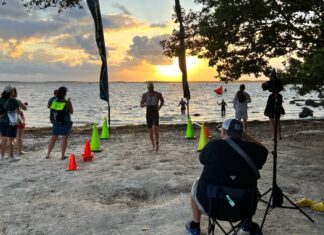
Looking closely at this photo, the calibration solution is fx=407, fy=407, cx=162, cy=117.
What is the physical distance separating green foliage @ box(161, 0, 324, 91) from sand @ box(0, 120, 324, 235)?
9.62ft

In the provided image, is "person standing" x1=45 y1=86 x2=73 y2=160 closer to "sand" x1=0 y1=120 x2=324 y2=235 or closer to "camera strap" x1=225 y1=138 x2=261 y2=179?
"sand" x1=0 y1=120 x2=324 y2=235

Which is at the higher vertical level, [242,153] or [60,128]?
[242,153]

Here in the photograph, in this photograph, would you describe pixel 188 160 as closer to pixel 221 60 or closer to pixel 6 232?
pixel 221 60

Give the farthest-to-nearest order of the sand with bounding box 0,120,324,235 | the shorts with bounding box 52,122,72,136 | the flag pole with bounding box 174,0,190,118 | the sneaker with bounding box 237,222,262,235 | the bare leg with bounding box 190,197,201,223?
the flag pole with bounding box 174,0,190,118
the shorts with bounding box 52,122,72,136
the sand with bounding box 0,120,324,235
the sneaker with bounding box 237,222,262,235
the bare leg with bounding box 190,197,201,223

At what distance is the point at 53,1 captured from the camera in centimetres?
1712

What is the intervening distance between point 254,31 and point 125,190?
A: 718 centimetres

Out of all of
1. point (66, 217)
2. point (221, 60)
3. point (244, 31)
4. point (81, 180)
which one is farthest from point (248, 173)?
point (221, 60)

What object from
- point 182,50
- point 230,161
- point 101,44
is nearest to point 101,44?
point 101,44

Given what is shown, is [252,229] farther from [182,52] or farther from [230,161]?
[182,52]

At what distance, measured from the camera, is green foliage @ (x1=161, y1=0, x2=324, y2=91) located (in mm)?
11646

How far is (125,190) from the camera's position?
26.9 ft

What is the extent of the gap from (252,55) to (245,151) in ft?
31.0

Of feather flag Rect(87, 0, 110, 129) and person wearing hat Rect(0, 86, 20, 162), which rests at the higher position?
feather flag Rect(87, 0, 110, 129)

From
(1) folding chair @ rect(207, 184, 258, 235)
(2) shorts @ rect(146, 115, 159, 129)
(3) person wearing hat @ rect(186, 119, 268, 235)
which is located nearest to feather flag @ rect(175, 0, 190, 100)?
(2) shorts @ rect(146, 115, 159, 129)
